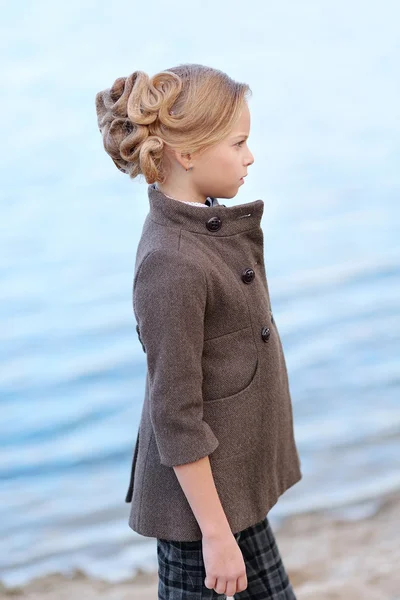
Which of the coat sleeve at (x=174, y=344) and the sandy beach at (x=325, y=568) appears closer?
the coat sleeve at (x=174, y=344)

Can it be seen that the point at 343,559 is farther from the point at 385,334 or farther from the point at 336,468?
the point at 385,334

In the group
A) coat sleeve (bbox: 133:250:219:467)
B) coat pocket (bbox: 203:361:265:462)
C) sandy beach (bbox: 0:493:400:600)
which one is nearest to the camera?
coat sleeve (bbox: 133:250:219:467)

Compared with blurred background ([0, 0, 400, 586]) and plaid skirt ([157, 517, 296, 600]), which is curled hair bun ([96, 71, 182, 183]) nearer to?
plaid skirt ([157, 517, 296, 600])

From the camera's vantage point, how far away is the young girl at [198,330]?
1.12m

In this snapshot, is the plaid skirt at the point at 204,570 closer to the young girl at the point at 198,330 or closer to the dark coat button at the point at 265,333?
the young girl at the point at 198,330

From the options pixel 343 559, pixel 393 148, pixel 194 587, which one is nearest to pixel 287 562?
pixel 343 559

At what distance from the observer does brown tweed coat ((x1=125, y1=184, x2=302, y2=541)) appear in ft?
3.67

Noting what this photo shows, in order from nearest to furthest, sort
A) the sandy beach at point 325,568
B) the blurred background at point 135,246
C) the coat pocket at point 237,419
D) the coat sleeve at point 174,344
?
the coat sleeve at point 174,344
the coat pocket at point 237,419
the sandy beach at point 325,568
the blurred background at point 135,246

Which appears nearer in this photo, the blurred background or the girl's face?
the girl's face

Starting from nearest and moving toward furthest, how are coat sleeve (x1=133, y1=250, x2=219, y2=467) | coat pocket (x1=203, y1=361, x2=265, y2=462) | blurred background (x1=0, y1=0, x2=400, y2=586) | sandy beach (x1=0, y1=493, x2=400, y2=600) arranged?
coat sleeve (x1=133, y1=250, x2=219, y2=467) → coat pocket (x1=203, y1=361, x2=265, y2=462) → sandy beach (x1=0, y1=493, x2=400, y2=600) → blurred background (x1=0, y1=0, x2=400, y2=586)

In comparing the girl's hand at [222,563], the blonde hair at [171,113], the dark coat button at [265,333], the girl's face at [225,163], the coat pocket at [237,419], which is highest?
the blonde hair at [171,113]

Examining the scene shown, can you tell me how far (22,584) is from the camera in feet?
7.16

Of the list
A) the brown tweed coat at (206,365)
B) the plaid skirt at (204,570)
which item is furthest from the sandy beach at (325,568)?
the brown tweed coat at (206,365)

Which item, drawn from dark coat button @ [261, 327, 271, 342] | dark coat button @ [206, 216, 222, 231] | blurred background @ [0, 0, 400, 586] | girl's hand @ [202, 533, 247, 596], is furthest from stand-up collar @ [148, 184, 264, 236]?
blurred background @ [0, 0, 400, 586]
